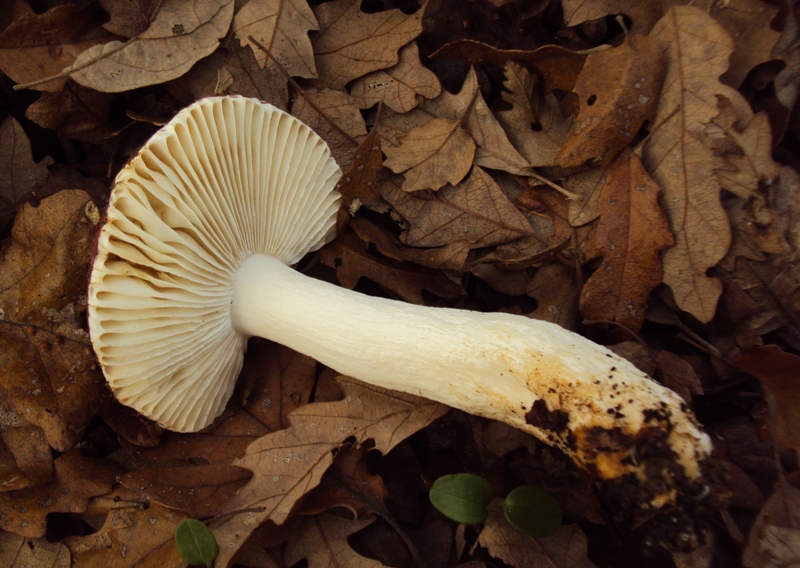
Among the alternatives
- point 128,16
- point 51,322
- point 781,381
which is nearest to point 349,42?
point 128,16

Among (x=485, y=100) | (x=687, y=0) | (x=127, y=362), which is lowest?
(x=127, y=362)

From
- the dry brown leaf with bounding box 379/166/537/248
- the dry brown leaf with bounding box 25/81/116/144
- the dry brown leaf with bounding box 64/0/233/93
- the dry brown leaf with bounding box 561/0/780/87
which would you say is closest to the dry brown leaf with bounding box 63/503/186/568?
the dry brown leaf with bounding box 379/166/537/248

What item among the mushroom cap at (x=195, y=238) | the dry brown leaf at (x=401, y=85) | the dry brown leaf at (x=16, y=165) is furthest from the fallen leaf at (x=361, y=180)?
Result: the dry brown leaf at (x=16, y=165)

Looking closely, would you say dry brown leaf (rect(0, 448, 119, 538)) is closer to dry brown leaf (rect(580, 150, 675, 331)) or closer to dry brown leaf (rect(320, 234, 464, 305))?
dry brown leaf (rect(320, 234, 464, 305))

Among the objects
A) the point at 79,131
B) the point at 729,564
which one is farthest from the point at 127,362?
the point at 729,564

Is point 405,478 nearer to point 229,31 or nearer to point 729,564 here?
point 729,564

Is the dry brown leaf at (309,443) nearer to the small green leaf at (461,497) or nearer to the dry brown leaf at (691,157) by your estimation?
the small green leaf at (461,497)
